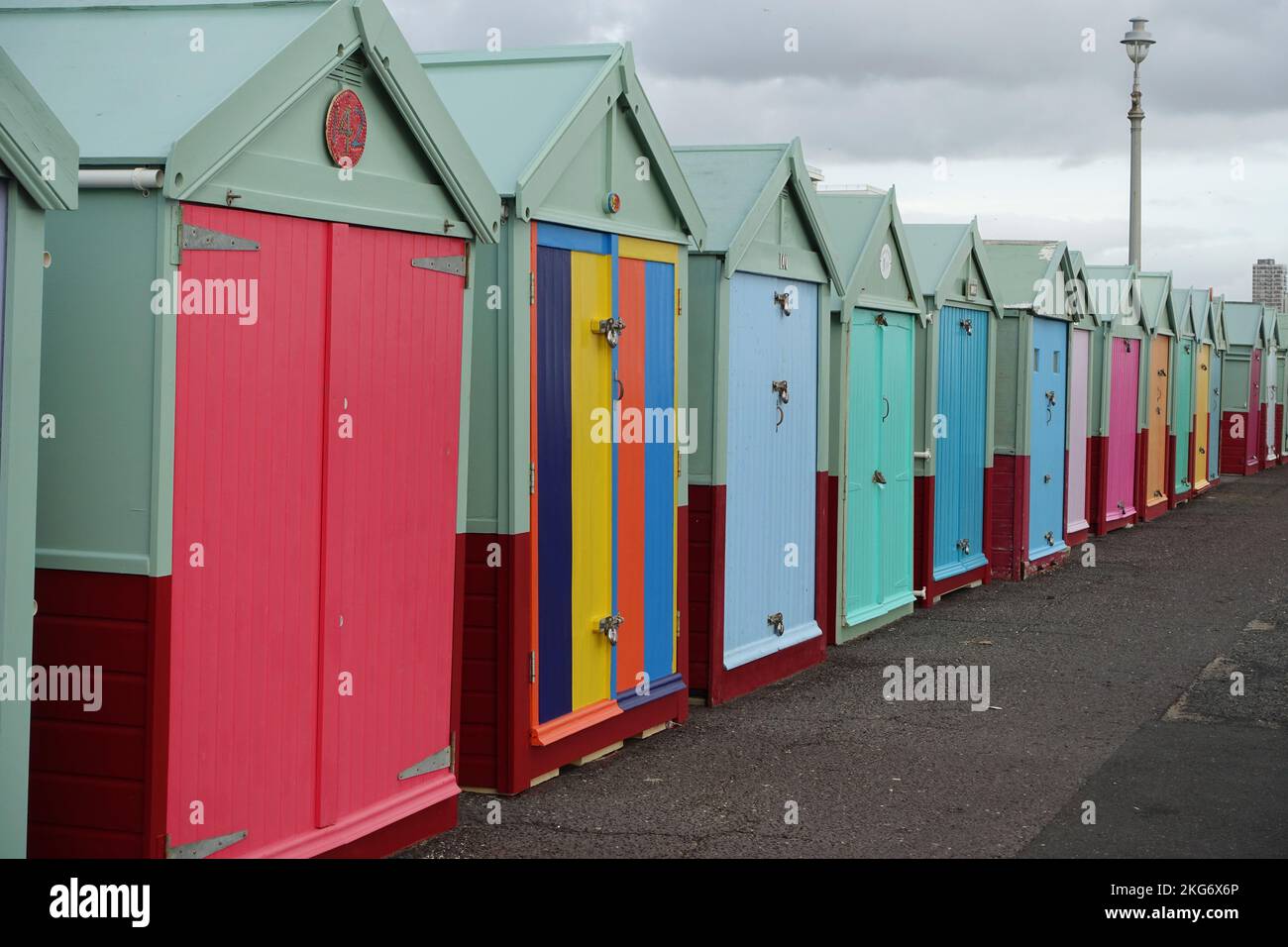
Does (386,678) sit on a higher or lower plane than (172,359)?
lower

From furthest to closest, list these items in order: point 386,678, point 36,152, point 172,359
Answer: point 386,678, point 172,359, point 36,152

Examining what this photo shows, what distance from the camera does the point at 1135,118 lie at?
74.8ft

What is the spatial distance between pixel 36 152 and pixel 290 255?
3.85 ft

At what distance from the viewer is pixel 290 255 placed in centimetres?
520

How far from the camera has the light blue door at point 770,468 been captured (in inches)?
360

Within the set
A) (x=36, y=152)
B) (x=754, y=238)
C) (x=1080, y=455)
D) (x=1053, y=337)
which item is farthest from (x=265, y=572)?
(x=1080, y=455)

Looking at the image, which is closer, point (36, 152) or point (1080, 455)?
point (36, 152)

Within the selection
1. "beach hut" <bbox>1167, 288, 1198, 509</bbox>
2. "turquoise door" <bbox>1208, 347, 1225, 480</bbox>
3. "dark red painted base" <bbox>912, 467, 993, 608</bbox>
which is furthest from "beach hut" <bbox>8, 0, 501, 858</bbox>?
"turquoise door" <bbox>1208, 347, 1225, 480</bbox>

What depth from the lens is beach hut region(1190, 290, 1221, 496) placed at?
25.3 m

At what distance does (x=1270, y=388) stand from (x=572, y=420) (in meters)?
30.7

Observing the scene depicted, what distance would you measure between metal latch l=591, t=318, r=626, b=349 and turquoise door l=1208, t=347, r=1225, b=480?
21.8 meters

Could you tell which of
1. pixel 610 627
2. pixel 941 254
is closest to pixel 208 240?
pixel 610 627

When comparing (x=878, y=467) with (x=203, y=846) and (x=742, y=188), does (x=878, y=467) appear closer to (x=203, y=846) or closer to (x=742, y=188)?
(x=742, y=188)
